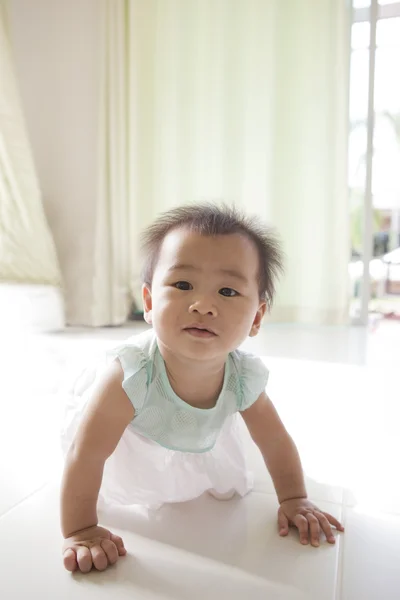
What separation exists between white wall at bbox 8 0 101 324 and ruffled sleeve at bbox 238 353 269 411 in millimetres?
2155

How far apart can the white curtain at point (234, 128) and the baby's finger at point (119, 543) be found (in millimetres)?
2165

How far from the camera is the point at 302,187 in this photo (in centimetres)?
274

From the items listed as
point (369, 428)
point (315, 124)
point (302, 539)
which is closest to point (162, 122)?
point (315, 124)

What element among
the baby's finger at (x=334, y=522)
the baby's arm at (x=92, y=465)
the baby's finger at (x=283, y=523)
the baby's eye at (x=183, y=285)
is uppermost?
the baby's eye at (x=183, y=285)

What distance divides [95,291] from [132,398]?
2154mm

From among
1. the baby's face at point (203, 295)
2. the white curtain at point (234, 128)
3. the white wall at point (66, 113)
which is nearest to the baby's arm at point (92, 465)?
the baby's face at point (203, 295)

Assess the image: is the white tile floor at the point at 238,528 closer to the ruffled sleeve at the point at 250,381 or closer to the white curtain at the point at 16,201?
the ruffled sleeve at the point at 250,381

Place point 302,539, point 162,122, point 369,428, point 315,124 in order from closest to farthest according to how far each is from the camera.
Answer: point 302,539 → point 369,428 → point 315,124 → point 162,122

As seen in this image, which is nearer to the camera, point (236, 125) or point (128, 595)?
point (128, 595)

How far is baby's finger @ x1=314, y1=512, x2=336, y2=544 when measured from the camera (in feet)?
2.42

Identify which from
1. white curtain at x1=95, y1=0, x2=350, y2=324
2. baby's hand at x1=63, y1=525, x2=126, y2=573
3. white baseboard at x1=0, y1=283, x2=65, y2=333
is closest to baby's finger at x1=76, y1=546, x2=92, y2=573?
baby's hand at x1=63, y1=525, x2=126, y2=573

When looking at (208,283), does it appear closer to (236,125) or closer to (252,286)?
(252,286)

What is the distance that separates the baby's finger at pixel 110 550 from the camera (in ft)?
2.18

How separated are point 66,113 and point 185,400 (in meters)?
2.64
